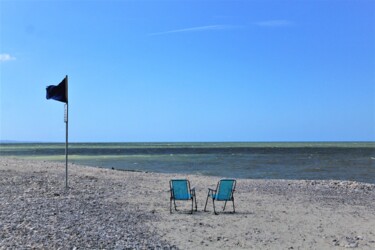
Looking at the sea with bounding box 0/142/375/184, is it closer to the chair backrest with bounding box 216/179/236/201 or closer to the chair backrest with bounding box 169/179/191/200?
the chair backrest with bounding box 216/179/236/201

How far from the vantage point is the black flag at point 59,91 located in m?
12.6

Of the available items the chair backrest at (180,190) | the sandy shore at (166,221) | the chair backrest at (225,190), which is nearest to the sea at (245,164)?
the sandy shore at (166,221)

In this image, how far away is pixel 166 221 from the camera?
8.67m

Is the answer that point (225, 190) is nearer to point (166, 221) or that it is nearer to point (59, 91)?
point (166, 221)

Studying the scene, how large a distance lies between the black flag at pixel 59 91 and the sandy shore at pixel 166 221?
2616 millimetres

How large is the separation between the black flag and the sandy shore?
262 cm

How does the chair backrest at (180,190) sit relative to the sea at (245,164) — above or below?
above

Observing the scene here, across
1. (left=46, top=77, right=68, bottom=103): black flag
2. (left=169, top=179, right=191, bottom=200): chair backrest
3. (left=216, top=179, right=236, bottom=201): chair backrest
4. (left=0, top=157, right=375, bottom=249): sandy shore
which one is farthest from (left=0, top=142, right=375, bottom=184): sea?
(left=169, top=179, right=191, bottom=200): chair backrest

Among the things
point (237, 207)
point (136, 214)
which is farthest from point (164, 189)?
point (136, 214)

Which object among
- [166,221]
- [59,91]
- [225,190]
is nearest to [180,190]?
[225,190]

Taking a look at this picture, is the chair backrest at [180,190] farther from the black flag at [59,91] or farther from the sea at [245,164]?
the sea at [245,164]

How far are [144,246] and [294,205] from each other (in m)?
5.89

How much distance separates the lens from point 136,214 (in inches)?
365

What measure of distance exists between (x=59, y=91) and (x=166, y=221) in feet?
19.1
